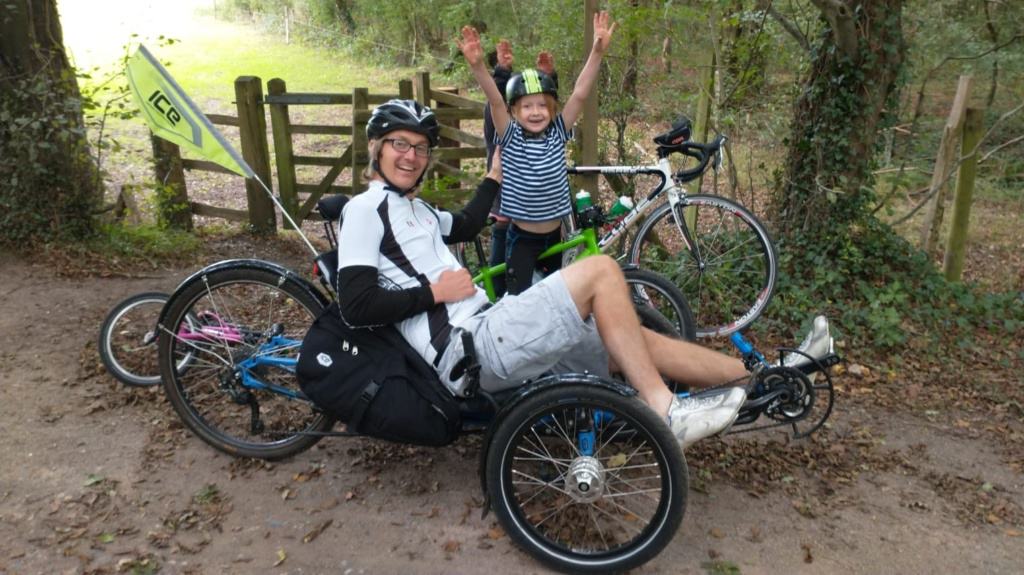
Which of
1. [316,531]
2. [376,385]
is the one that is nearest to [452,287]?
[376,385]

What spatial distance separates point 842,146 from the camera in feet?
16.9

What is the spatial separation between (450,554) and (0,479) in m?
2.02

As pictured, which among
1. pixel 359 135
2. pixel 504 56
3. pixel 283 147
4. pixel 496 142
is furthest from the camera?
pixel 283 147

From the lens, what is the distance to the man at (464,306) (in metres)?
2.79

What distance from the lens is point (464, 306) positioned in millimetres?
3035

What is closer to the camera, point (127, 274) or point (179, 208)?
point (127, 274)

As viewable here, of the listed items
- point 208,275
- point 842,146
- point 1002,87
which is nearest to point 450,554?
point 208,275

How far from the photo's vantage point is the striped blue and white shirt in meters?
3.99

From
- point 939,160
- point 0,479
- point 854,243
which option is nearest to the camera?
point 0,479

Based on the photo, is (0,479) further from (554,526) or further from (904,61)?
(904,61)

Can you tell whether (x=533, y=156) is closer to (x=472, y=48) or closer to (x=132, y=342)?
(x=472, y=48)

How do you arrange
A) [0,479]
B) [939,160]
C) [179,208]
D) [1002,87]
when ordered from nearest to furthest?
[0,479], [939,160], [179,208], [1002,87]

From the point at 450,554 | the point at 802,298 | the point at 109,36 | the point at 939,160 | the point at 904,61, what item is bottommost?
the point at 450,554

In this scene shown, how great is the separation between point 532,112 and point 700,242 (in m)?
1.55
